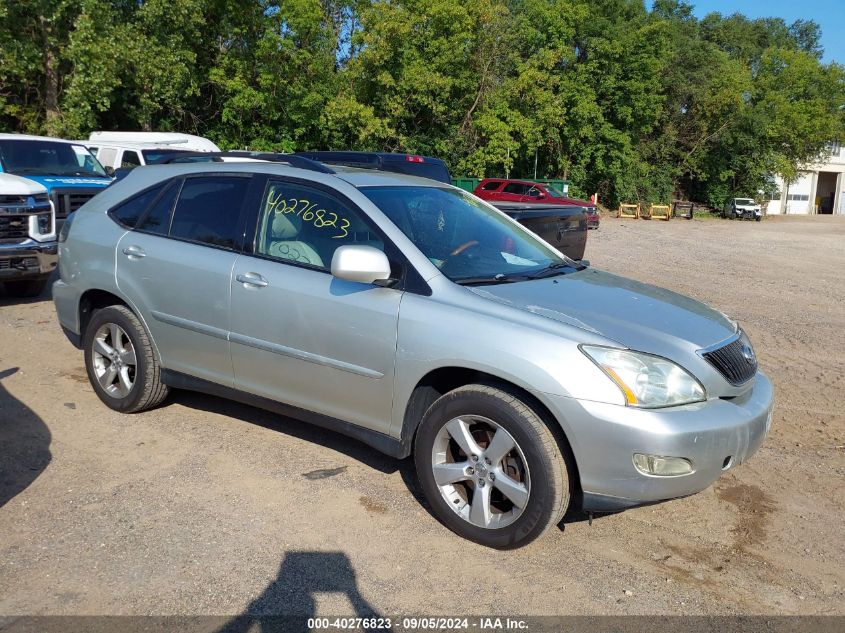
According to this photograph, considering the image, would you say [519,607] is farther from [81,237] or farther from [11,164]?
[11,164]

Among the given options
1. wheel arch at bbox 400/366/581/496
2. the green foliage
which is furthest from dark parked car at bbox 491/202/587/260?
the green foliage

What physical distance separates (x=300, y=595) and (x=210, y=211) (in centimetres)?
265

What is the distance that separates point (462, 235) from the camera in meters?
4.65

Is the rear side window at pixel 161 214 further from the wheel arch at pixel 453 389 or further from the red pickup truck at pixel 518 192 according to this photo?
the red pickup truck at pixel 518 192

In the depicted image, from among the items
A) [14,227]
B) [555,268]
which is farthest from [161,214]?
[14,227]

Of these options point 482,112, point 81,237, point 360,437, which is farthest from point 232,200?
point 482,112

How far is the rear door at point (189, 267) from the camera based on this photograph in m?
4.73

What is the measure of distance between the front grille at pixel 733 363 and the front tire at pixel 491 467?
3.00 feet

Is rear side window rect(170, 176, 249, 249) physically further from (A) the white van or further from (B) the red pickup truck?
(B) the red pickup truck

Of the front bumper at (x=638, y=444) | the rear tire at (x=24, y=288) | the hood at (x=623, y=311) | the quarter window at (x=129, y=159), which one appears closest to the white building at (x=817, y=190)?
the quarter window at (x=129, y=159)

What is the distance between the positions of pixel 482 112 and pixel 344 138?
25.1ft

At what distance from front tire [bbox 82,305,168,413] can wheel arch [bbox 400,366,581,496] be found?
6.84 ft

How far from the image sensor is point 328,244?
4.43m

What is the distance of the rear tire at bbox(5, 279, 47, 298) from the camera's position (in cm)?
973
